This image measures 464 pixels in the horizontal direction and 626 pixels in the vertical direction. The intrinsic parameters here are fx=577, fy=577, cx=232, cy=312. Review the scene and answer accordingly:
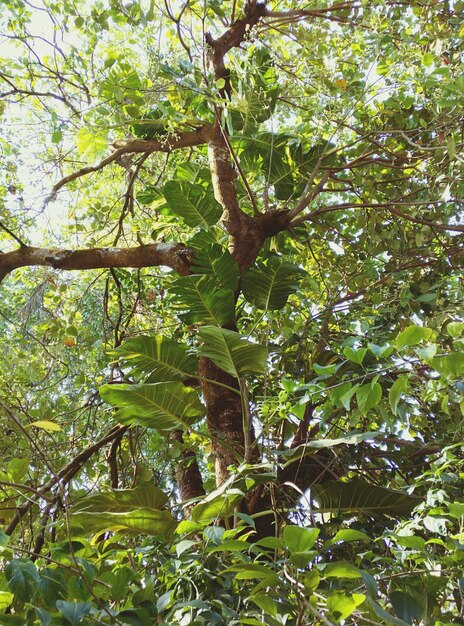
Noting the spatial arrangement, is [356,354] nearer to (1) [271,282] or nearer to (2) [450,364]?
(2) [450,364]

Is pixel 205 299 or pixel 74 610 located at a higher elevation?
pixel 205 299

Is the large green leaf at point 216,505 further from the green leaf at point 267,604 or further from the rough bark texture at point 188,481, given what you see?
the rough bark texture at point 188,481

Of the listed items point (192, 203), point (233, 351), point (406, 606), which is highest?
point (192, 203)

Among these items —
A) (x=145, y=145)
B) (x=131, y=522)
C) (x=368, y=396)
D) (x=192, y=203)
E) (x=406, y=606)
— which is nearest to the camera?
(x=406, y=606)

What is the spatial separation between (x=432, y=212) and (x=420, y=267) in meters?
0.26

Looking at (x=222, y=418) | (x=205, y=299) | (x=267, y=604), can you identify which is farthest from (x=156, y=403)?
(x=267, y=604)

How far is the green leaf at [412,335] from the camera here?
1139mm

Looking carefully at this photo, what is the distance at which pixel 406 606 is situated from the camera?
126cm

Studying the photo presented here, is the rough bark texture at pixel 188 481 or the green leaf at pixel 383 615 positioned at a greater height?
the rough bark texture at pixel 188 481

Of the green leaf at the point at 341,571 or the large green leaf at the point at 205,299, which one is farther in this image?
the large green leaf at the point at 205,299

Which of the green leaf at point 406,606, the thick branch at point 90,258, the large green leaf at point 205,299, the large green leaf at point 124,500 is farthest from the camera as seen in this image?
the thick branch at point 90,258

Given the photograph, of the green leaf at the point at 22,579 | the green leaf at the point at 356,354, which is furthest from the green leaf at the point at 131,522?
the green leaf at the point at 356,354

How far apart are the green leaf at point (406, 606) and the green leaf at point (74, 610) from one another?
0.66m

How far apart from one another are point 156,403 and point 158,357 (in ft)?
0.56
